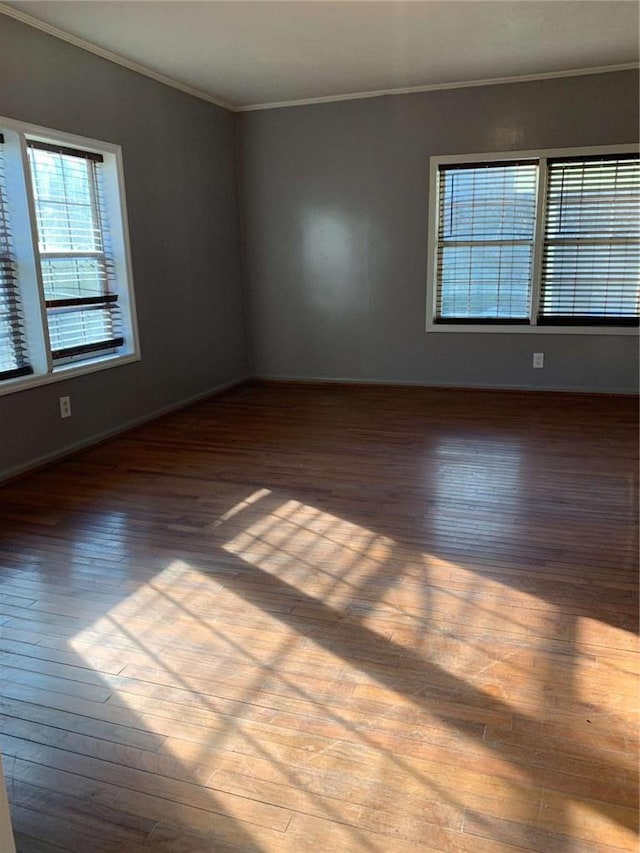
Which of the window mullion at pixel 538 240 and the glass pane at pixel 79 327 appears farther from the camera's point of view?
the window mullion at pixel 538 240

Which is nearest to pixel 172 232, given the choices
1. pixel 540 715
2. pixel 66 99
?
pixel 66 99

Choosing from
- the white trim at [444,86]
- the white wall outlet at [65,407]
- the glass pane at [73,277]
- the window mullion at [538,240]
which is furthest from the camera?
the window mullion at [538,240]

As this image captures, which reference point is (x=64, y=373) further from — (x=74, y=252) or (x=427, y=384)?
(x=427, y=384)

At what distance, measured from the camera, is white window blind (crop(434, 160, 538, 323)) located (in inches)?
217

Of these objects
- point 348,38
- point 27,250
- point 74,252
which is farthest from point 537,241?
point 27,250

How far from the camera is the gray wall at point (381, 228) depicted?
17.4 ft

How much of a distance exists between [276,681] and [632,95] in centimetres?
524

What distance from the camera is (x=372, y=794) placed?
1.56 metres

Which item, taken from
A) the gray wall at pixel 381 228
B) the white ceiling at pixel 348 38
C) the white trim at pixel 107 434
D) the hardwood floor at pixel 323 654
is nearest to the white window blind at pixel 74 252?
the white trim at pixel 107 434

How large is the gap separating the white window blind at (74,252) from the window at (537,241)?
284cm

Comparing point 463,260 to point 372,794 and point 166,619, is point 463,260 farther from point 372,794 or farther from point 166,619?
point 372,794

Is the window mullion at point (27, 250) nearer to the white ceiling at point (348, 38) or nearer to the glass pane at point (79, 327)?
the glass pane at point (79, 327)

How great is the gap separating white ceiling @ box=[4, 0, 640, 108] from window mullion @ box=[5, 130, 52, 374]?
77cm

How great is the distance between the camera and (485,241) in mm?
5656
